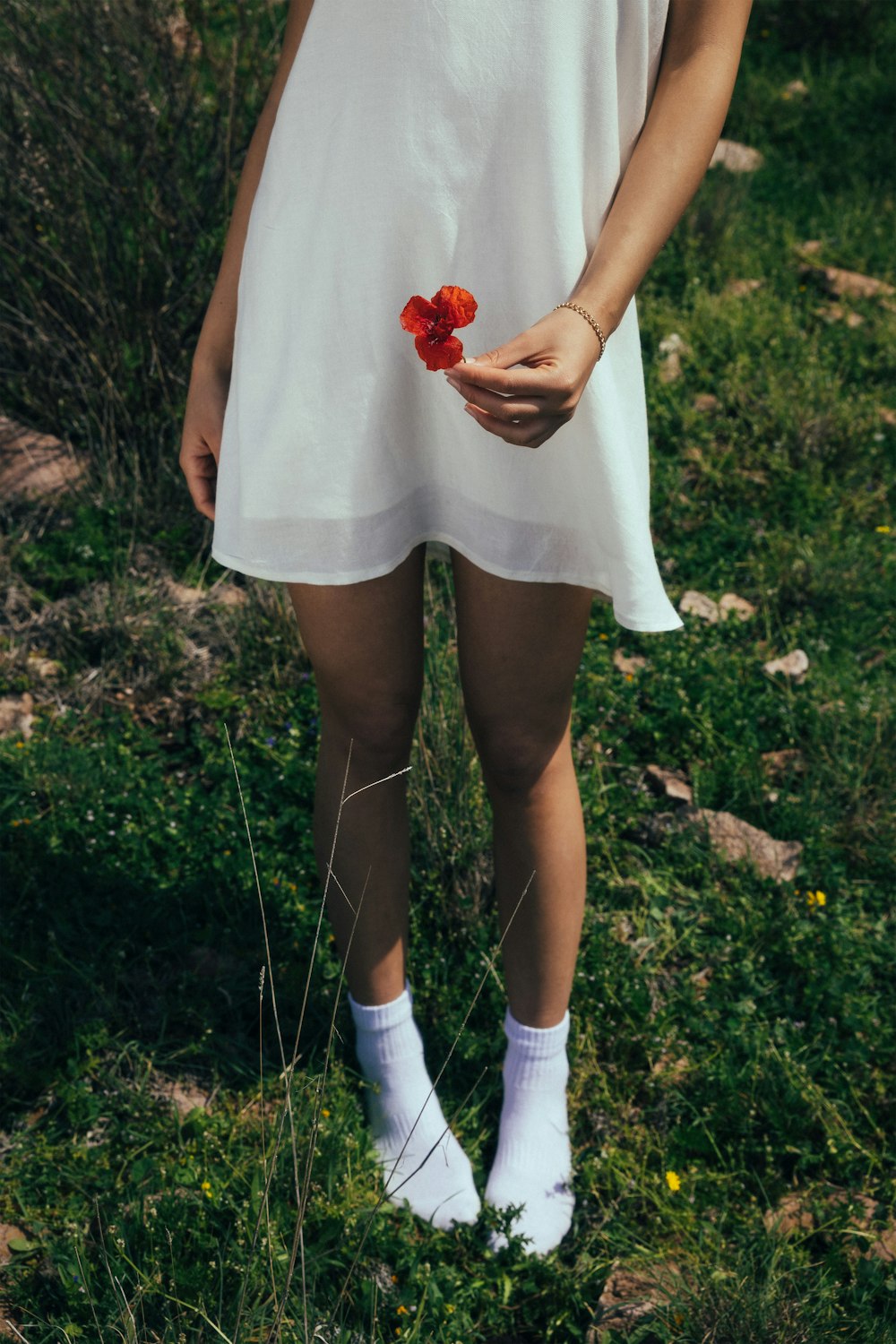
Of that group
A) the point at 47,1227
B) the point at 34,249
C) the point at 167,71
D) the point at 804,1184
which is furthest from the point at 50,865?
the point at 167,71

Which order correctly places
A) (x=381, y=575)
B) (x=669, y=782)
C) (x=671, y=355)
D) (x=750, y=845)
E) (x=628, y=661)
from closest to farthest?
(x=381, y=575) < (x=750, y=845) < (x=669, y=782) < (x=628, y=661) < (x=671, y=355)

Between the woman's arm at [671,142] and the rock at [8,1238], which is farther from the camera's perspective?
the rock at [8,1238]

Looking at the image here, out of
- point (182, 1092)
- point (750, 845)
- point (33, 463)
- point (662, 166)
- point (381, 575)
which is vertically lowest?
point (182, 1092)

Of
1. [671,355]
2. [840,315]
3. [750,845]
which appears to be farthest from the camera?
[840,315]

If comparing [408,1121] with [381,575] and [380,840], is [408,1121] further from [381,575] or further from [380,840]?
[381,575]

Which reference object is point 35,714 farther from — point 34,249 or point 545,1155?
point 545,1155

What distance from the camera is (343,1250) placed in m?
1.80

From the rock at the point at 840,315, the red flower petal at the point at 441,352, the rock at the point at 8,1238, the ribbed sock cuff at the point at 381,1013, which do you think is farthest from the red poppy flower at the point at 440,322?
the rock at the point at 840,315

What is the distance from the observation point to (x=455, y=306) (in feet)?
4.08

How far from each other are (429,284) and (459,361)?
19 centimetres

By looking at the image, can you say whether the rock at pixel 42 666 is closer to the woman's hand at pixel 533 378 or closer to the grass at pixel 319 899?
the grass at pixel 319 899

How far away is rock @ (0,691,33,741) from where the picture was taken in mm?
2721

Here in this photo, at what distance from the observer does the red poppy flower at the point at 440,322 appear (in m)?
1.20

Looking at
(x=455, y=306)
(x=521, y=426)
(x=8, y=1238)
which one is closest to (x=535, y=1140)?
(x=8, y=1238)
